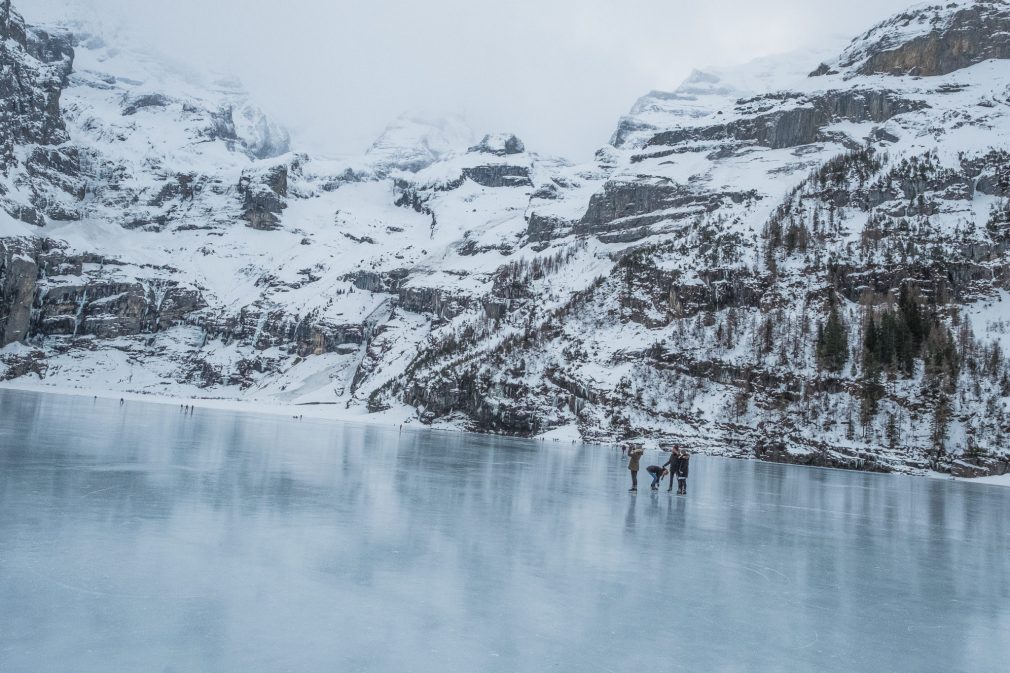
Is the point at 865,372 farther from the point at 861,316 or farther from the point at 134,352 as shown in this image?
the point at 134,352

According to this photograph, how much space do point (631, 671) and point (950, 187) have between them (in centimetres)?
11470

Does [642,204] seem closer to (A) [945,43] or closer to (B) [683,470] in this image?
(A) [945,43]

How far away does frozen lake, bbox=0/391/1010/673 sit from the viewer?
799 centimetres

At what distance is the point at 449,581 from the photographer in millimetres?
11242

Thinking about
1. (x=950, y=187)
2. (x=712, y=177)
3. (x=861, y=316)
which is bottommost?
(x=861, y=316)

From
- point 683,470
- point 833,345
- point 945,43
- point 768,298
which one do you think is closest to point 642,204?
point 768,298

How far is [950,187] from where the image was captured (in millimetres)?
99000

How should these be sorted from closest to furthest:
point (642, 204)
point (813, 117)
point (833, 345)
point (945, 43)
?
point (833, 345), point (945, 43), point (813, 117), point (642, 204)

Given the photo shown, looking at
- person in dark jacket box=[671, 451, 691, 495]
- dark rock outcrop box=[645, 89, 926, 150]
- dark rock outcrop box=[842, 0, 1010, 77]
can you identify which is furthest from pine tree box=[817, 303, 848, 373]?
dark rock outcrop box=[842, 0, 1010, 77]

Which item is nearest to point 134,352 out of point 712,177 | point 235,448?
point 712,177

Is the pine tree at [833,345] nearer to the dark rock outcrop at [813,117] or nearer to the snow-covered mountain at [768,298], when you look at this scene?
the snow-covered mountain at [768,298]

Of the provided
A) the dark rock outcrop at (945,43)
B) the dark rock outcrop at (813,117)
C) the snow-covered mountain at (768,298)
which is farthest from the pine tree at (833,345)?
the dark rock outcrop at (945,43)

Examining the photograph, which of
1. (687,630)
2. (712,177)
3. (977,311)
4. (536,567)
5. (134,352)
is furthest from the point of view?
(134,352)

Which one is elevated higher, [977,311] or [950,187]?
[950,187]
